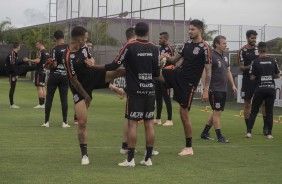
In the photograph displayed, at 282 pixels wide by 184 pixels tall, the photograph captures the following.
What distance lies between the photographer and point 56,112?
19.6 metres

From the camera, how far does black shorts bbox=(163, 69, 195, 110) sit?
10.6m

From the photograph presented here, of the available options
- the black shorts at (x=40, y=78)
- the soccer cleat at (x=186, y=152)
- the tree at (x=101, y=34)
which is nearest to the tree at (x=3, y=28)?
the tree at (x=101, y=34)

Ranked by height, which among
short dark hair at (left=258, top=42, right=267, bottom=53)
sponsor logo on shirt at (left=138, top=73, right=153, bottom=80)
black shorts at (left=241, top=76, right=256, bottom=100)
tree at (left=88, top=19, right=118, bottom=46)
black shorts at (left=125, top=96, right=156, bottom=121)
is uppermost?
tree at (left=88, top=19, right=118, bottom=46)

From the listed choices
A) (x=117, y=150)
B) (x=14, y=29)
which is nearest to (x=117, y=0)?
(x=117, y=150)

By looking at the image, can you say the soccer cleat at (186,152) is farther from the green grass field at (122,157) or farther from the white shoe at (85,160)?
the white shoe at (85,160)

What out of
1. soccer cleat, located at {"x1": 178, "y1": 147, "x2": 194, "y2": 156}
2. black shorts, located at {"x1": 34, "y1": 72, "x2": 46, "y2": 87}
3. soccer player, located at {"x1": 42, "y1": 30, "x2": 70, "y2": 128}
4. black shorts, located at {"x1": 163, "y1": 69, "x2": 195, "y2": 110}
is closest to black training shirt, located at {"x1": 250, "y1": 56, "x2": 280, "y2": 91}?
black shorts, located at {"x1": 163, "y1": 69, "x2": 195, "y2": 110}

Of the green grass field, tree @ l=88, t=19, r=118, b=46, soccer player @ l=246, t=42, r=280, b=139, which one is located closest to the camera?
the green grass field

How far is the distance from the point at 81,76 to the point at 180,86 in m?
1.79

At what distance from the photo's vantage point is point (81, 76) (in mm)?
9664

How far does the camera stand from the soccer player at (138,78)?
9.30 m

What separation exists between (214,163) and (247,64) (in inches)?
190

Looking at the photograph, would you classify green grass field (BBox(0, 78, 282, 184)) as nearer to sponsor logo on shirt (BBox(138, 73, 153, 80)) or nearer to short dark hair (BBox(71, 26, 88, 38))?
sponsor logo on shirt (BBox(138, 73, 153, 80))

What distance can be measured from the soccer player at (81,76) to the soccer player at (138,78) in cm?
28

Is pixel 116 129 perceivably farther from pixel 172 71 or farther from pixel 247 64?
pixel 172 71
